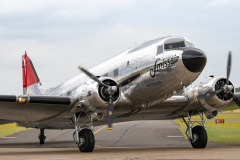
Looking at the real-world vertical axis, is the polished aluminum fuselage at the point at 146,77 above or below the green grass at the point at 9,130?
above

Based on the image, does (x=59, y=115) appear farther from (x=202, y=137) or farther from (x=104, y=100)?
(x=202, y=137)

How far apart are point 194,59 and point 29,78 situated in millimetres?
14591

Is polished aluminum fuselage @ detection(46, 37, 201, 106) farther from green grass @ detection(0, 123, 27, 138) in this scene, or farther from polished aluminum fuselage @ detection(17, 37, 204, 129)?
green grass @ detection(0, 123, 27, 138)

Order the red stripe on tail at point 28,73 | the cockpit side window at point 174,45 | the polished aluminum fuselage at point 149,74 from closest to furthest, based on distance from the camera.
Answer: the polished aluminum fuselage at point 149,74, the cockpit side window at point 174,45, the red stripe on tail at point 28,73

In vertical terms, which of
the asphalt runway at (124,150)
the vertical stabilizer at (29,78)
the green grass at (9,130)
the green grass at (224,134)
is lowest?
the green grass at (9,130)

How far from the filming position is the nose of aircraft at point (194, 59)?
1287 cm

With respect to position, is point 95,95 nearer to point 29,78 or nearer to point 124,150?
point 124,150

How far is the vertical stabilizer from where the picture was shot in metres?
23.5

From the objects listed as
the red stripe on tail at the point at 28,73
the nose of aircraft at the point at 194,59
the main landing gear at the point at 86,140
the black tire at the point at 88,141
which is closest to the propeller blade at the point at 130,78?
the nose of aircraft at the point at 194,59

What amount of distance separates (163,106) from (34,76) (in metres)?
11.0

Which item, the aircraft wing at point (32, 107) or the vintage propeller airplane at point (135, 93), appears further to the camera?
the aircraft wing at point (32, 107)

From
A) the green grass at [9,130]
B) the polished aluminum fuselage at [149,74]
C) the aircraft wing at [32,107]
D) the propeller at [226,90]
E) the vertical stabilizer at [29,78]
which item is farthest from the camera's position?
the green grass at [9,130]

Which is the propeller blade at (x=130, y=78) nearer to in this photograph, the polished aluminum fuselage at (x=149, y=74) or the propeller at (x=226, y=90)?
the polished aluminum fuselage at (x=149, y=74)

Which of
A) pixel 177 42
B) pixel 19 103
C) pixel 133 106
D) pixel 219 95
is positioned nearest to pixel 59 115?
pixel 19 103
